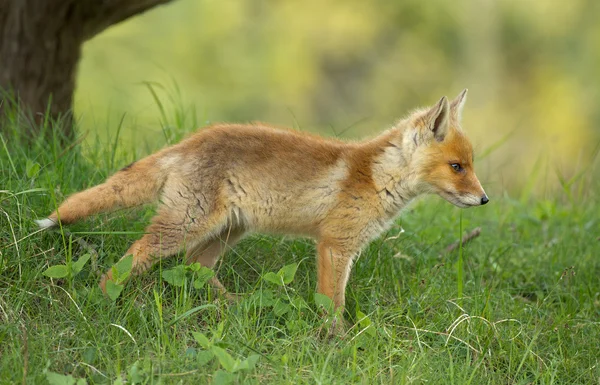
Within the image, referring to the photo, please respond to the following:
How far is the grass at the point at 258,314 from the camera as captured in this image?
4.09 metres

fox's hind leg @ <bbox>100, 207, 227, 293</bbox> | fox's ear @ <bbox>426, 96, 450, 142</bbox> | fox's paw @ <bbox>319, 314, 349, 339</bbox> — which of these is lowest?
fox's paw @ <bbox>319, 314, 349, 339</bbox>

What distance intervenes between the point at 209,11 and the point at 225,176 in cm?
2134

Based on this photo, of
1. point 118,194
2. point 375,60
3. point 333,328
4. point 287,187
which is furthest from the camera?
point 375,60

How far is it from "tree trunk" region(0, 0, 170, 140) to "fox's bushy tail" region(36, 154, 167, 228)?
130 cm

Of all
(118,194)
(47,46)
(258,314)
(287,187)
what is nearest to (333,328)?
(258,314)

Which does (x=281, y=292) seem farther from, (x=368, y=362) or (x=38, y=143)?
(x=38, y=143)

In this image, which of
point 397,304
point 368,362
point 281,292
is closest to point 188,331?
point 281,292

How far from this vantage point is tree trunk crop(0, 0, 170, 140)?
6008 mm

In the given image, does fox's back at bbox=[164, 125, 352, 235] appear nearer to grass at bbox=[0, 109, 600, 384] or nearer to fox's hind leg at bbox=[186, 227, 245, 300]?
fox's hind leg at bbox=[186, 227, 245, 300]

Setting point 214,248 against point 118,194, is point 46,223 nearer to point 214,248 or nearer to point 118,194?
point 118,194

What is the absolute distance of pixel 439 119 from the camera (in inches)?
205

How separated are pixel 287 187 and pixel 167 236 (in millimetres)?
851

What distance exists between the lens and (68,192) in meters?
5.41

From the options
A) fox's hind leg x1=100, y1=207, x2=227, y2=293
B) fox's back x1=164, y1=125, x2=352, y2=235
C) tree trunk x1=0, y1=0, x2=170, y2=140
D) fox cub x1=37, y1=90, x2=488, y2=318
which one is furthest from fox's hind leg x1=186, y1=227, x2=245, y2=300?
tree trunk x1=0, y1=0, x2=170, y2=140
